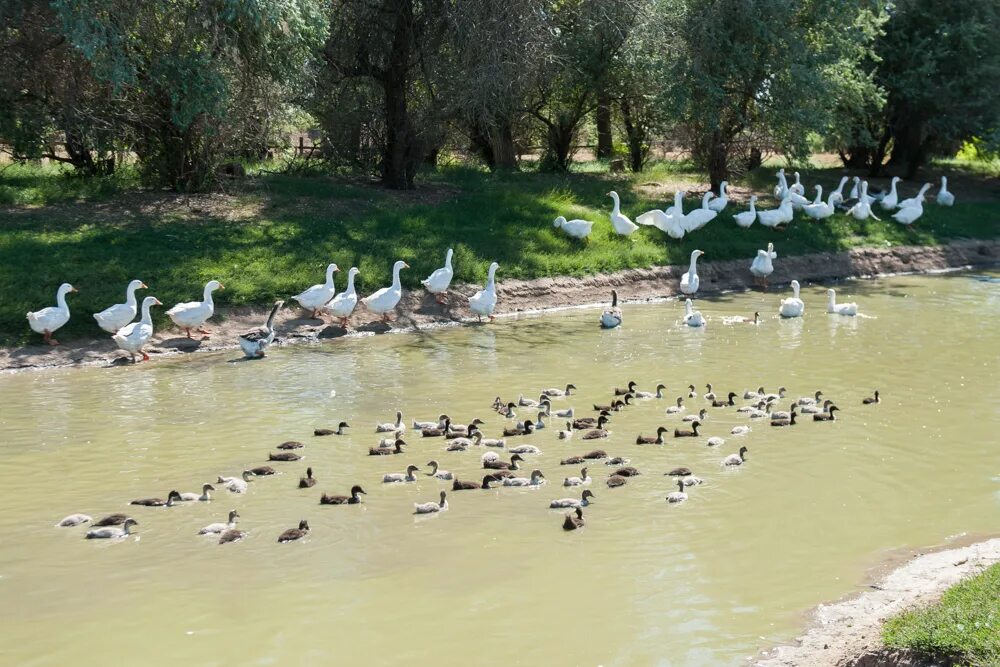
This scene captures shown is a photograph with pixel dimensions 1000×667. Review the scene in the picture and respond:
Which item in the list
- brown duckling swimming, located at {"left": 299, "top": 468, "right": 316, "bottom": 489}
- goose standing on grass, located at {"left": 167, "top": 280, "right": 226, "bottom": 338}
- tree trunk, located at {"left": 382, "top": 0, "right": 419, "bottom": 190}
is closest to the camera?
brown duckling swimming, located at {"left": 299, "top": 468, "right": 316, "bottom": 489}

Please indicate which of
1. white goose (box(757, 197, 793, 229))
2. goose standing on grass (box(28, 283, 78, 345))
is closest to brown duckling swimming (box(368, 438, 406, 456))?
goose standing on grass (box(28, 283, 78, 345))

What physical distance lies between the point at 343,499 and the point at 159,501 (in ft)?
6.66

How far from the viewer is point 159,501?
12.8 metres

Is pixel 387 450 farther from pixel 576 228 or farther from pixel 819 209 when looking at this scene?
pixel 819 209

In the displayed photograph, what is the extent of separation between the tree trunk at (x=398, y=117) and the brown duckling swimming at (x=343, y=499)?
1947cm

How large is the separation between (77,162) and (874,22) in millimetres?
23659

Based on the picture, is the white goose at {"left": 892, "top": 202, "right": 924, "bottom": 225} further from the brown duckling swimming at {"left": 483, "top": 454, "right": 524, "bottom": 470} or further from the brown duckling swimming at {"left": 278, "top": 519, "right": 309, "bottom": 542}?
the brown duckling swimming at {"left": 278, "top": 519, "right": 309, "bottom": 542}

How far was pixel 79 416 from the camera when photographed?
55.9ft

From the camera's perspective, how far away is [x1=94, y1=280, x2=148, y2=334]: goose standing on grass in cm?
2093

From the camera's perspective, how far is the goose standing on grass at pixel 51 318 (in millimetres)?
20469

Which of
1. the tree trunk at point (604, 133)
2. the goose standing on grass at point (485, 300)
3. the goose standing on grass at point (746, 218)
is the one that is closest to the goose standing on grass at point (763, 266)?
the goose standing on grass at point (746, 218)

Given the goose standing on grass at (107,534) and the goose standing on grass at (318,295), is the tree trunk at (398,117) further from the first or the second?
the goose standing on grass at (107,534)

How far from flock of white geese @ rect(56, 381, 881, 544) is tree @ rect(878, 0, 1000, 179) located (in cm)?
2336

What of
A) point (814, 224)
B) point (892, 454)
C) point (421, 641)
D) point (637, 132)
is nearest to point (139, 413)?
point (421, 641)
